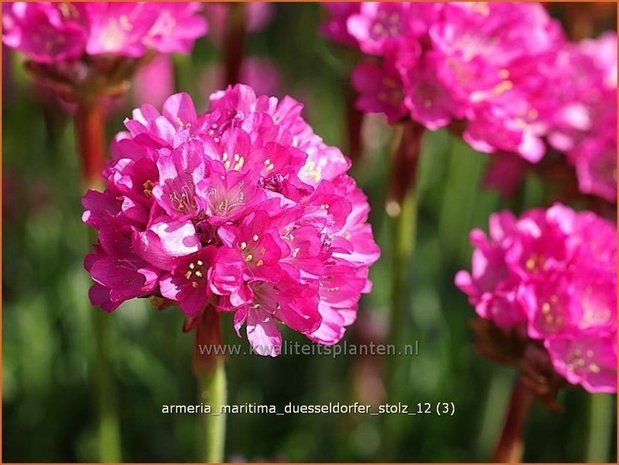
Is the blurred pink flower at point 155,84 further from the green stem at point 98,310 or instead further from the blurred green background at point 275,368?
the green stem at point 98,310

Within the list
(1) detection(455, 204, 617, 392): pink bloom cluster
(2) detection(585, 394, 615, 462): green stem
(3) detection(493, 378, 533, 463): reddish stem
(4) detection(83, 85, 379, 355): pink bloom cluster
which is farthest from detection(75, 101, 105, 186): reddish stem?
(2) detection(585, 394, 615, 462): green stem

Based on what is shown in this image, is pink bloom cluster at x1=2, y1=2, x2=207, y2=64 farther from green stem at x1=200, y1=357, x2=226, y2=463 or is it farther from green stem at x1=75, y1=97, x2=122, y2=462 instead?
green stem at x1=200, y1=357, x2=226, y2=463

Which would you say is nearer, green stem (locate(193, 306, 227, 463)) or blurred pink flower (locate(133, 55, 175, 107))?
green stem (locate(193, 306, 227, 463))

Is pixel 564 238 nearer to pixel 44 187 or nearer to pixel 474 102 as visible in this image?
pixel 474 102

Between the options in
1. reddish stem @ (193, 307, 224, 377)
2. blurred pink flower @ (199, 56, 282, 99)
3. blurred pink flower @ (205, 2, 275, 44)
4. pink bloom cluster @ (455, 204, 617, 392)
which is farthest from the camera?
blurred pink flower @ (199, 56, 282, 99)

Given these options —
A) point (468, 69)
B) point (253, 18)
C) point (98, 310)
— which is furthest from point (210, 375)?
point (253, 18)
